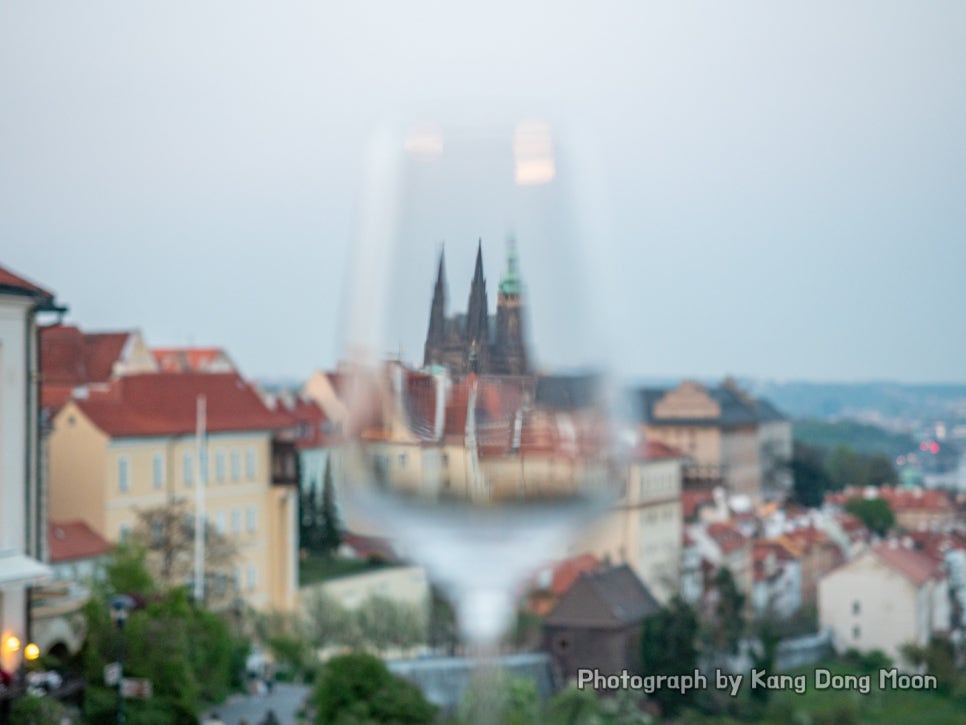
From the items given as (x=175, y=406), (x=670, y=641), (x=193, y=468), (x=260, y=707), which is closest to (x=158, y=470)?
(x=193, y=468)

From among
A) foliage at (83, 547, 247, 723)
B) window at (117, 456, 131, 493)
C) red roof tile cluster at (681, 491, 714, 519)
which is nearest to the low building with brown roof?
red roof tile cluster at (681, 491, 714, 519)

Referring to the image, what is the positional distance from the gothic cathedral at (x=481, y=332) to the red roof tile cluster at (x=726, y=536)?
19.2m

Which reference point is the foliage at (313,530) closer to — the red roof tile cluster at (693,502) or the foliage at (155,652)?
Result: the foliage at (155,652)

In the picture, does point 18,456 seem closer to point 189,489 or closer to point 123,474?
point 123,474

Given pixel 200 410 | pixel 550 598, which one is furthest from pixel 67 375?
pixel 550 598

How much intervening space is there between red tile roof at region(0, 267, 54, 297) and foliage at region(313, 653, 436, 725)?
2.23 meters

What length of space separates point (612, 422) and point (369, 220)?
0.12 metres

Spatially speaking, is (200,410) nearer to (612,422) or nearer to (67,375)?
(67,375)

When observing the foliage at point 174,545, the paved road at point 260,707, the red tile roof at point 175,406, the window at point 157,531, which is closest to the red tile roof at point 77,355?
the red tile roof at point 175,406

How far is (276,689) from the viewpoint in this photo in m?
9.29

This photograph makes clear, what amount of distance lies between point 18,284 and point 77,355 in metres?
8.69

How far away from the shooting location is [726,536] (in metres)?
20.0

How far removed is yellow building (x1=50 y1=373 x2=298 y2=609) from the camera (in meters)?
11.3

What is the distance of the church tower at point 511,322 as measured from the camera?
A: 0.48m
